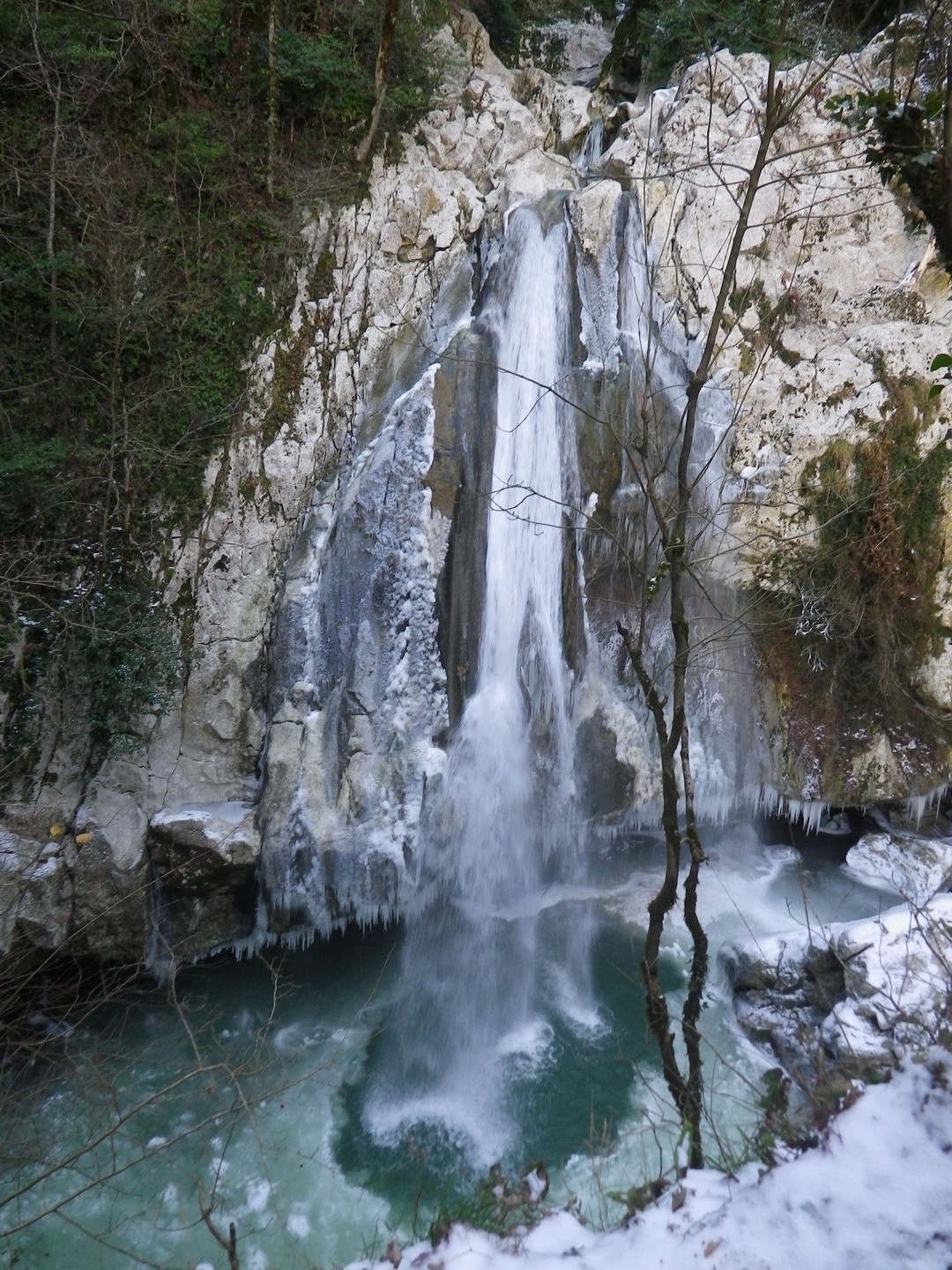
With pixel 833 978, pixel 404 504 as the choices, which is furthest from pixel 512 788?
pixel 833 978

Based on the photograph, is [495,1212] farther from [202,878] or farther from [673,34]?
[673,34]

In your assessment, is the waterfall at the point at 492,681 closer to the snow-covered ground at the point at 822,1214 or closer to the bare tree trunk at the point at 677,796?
the bare tree trunk at the point at 677,796

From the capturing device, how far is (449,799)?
6281mm

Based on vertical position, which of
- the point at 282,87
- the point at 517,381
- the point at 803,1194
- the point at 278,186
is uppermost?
the point at 282,87

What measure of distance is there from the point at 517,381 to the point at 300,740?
3.86 meters

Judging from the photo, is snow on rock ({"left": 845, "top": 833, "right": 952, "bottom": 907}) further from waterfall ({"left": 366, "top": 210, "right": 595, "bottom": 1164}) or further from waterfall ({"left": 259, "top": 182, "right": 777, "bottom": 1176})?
waterfall ({"left": 366, "top": 210, "right": 595, "bottom": 1164})

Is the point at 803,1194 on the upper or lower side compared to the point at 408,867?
upper

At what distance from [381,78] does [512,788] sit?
24.2 ft

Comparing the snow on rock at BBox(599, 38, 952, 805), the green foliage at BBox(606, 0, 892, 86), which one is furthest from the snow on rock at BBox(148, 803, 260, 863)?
the green foliage at BBox(606, 0, 892, 86)

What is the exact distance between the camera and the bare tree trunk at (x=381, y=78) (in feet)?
24.5

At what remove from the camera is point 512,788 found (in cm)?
647

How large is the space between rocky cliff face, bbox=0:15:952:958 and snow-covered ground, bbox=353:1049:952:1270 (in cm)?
399

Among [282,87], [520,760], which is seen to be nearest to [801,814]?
[520,760]

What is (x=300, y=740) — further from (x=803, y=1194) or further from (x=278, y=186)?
(x=278, y=186)
